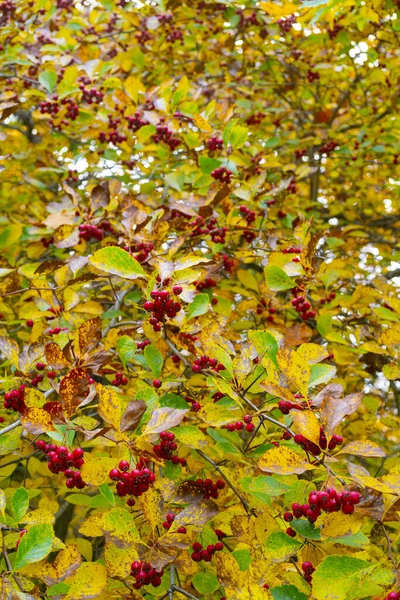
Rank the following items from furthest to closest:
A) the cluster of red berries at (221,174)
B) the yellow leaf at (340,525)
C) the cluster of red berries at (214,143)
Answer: the cluster of red berries at (214,143) < the cluster of red berries at (221,174) < the yellow leaf at (340,525)

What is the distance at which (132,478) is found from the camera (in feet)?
4.59

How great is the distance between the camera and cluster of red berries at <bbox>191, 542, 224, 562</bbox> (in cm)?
178

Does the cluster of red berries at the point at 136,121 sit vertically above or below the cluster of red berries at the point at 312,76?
above

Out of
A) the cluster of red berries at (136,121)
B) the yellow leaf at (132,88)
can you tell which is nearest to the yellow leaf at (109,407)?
the cluster of red berries at (136,121)

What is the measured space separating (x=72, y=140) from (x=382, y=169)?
9.66ft

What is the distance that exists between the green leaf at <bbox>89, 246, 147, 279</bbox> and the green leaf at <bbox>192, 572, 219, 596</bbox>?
3.10 ft

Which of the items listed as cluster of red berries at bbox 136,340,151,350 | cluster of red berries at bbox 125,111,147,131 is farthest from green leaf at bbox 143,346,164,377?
cluster of red berries at bbox 125,111,147,131

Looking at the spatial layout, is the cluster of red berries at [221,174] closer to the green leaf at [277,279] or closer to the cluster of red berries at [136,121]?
the cluster of red berries at [136,121]

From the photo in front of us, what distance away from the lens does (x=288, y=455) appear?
1.25 meters

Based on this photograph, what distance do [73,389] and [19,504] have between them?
0.31 meters

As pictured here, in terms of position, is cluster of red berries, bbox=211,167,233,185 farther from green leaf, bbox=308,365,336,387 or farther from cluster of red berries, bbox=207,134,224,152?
green leaf, bbox=308,365,336,387

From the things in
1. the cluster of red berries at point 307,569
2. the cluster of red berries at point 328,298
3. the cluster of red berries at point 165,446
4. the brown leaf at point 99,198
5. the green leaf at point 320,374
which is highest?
the brown leaf at point 99,198

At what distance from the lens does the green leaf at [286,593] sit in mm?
1196

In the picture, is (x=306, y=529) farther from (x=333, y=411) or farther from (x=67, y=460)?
(x=67, y=460)
